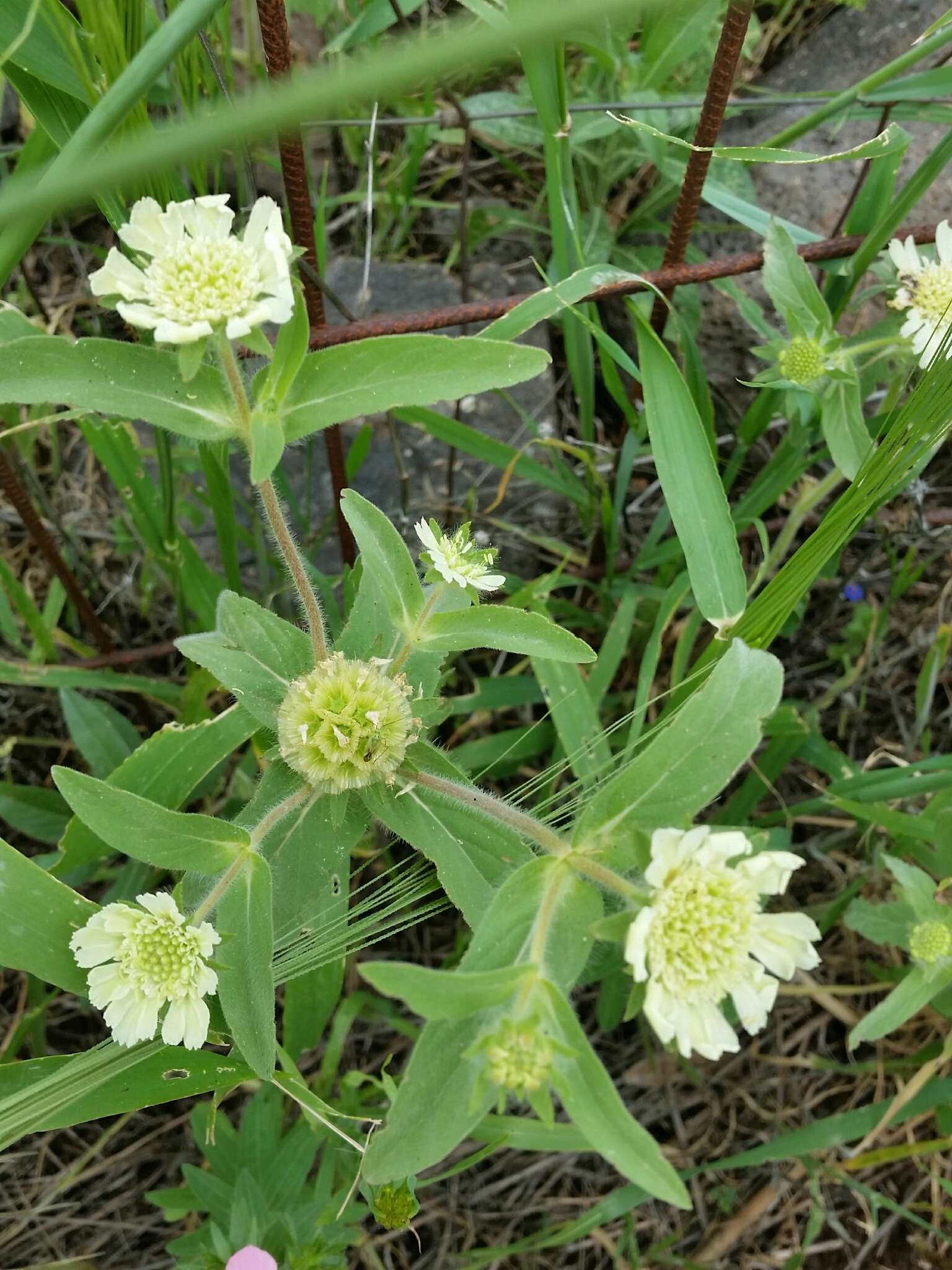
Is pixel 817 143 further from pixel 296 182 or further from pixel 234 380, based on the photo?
pixel 234 380

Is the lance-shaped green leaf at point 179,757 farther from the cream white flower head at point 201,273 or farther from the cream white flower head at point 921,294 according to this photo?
the cream white flower head at point 921,294

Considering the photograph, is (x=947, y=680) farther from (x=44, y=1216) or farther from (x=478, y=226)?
(x=44, y=1216)

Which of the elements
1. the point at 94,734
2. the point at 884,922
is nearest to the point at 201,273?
the point at 94,734

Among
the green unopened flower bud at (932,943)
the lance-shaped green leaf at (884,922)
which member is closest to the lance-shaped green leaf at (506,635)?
the green unopened flower bud at (932,943)

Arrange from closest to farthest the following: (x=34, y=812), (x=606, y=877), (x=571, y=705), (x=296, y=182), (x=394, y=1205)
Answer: (x=606, y=877) < (x=394, y=1205) < (x=296, y=182) < (x=571, y=705) < (x=34, y=812)

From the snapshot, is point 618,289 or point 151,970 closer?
point 151,970

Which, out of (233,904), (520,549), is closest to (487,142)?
(520,549)
